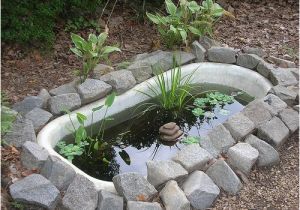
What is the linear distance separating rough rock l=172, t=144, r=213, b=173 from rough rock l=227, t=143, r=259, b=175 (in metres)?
0.17

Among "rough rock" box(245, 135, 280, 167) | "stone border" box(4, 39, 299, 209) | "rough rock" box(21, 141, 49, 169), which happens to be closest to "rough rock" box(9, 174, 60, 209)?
"stone border" box(4, 39, 299, 209)

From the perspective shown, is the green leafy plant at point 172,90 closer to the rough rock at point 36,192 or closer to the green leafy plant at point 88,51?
the green leafy plant at point 88,51

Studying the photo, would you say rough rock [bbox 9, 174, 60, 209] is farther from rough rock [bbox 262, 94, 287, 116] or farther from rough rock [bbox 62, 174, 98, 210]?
rough rock [bbox 262, 94, 287, 116]

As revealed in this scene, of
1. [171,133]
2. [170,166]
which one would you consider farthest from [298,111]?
[170,166]

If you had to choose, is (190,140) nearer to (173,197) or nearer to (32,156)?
(173,197)

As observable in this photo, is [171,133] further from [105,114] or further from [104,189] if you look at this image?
[104,189]

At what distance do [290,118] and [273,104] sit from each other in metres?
0.19

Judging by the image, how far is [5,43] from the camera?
15.2 ft

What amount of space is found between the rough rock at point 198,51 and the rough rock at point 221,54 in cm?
7

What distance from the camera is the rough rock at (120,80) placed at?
4.32 m

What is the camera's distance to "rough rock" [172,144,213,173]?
11.5 ft

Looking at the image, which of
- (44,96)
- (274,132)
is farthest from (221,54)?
(44,96)

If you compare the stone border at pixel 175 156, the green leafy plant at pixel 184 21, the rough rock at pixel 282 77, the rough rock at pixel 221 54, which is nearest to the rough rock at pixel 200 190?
the stone border at pixel 175 156

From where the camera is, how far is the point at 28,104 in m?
3.96
